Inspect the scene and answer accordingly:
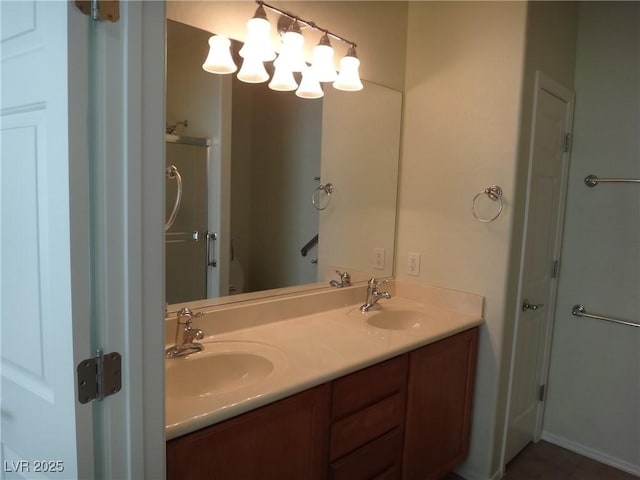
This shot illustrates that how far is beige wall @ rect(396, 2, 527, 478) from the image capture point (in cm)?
184

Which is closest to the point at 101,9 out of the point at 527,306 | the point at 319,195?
the point at 319,195

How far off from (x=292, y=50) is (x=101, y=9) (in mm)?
1035

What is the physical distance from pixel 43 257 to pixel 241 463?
0.71 metres

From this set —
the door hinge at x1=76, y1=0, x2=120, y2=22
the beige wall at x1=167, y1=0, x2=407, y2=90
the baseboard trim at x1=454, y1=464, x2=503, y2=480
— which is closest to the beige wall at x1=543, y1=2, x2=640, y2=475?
the baseboard trim at x1=454, y1=464, x2=503, y2=480

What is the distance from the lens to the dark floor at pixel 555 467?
→ 2121 millimetres

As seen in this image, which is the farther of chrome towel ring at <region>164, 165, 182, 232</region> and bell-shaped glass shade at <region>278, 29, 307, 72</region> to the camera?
bell-shaped glass shade at <region>278, 29, 307, 72</region>

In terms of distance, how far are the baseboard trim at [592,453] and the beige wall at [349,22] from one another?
2.17 m

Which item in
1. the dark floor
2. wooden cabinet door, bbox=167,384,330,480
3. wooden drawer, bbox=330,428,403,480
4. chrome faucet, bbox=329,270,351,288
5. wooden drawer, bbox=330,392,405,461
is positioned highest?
chrome faucet, bbox=329,270,351,288

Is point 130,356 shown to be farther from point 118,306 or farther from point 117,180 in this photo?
point 117,180

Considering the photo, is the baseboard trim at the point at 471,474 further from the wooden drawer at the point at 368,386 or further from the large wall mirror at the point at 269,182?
the large wall mirror at the point at 269,182

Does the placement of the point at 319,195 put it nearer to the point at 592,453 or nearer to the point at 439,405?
the point at 439,405

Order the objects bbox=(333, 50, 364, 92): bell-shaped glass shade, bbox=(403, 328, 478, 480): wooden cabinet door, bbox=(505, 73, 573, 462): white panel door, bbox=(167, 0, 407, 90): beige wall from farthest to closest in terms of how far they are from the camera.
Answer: bbox=(505, 73, 573, 462): white panel door < bbox=(333, 50, 364, 92): bell-shaped glass shade < bbox=(403, 328, 478, 480): wooden cabinet door < bbox=(167, 0, 407, 90): beige wall

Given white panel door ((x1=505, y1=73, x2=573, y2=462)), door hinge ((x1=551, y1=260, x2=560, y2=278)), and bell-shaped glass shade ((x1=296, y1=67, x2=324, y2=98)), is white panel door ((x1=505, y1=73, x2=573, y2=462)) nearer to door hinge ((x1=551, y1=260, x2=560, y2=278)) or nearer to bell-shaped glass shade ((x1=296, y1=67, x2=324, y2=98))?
door hinge ((x1=551, y1=260, x2=560, y2=278))

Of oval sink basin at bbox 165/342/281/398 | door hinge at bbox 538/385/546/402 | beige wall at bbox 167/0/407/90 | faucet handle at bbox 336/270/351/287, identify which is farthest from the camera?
door hinge at bbox 538/385/546/402
